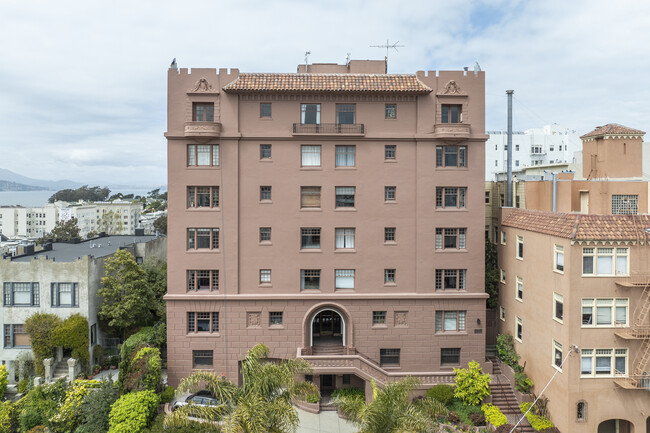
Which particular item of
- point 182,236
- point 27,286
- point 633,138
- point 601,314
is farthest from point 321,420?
point 633,138

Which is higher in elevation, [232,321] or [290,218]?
[290,218]

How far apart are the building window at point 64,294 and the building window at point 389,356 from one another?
82.2 feet

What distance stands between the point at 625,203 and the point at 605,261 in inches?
288

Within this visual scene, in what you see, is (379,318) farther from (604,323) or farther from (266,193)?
(604,323)

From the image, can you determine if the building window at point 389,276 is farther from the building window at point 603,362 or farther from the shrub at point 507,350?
the building window at point 603,362

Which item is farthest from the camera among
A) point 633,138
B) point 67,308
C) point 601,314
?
point 67,308

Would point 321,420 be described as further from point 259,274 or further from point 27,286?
point 27,286

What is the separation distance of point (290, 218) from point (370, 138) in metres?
8.75

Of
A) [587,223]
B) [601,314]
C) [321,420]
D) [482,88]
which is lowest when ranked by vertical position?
[321,420]

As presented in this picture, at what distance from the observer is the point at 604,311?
25031mm

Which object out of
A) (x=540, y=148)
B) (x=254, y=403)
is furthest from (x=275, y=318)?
(x=540, y=148)

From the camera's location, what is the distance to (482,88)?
32.0m

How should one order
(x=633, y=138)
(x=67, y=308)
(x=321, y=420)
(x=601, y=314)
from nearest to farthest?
(x=601, y=314)
(x=321, y=420)
(x=633, y=138)
(x=67, y=308)

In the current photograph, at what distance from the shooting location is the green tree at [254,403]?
15836mm
